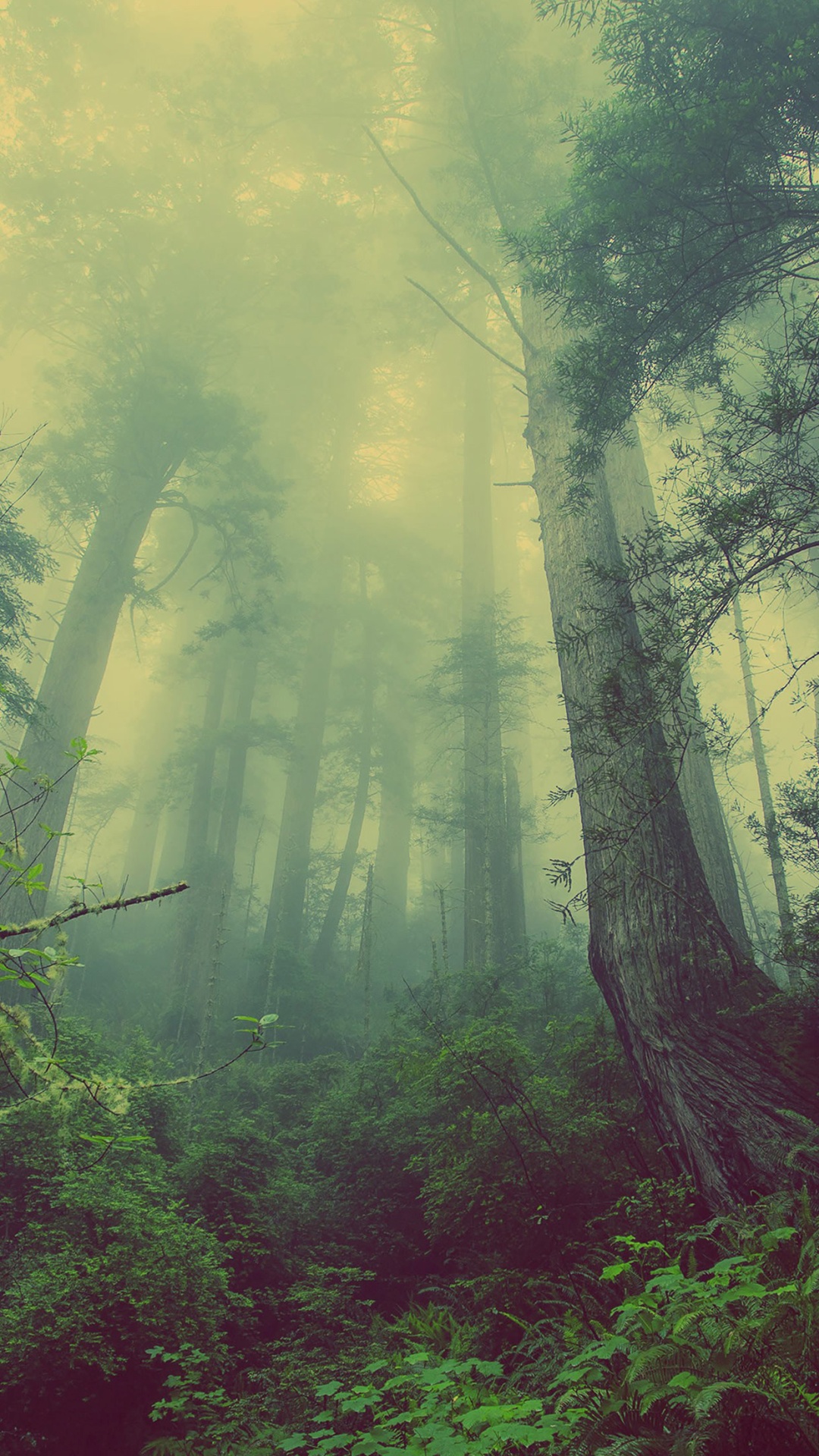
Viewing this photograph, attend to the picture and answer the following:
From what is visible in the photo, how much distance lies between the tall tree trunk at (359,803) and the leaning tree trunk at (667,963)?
44.9 ft

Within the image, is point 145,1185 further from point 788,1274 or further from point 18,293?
point 18,293

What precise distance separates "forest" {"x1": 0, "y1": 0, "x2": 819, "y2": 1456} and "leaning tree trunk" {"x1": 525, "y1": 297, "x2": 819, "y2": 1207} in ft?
0.11

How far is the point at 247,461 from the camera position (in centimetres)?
1681

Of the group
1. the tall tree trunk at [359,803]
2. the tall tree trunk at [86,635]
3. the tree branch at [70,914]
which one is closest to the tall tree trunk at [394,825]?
the tall tree trunk at [359,803]

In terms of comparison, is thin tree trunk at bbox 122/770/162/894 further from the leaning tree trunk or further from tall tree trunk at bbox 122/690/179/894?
the leaning tree trunk

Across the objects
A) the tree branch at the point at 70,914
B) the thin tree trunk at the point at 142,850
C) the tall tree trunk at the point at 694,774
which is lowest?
the tree branch at the point at 70,914

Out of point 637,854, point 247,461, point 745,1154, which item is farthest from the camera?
point 247,461

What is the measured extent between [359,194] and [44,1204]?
24279 mm

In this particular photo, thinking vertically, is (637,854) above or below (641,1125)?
above

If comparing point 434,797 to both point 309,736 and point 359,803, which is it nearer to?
point 359,803

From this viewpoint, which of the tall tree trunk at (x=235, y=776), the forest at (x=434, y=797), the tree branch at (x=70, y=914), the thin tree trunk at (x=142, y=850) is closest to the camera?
the tree branch at (x=70, y=914)

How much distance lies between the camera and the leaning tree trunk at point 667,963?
12.3ft

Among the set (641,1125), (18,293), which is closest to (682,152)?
(641,1125)

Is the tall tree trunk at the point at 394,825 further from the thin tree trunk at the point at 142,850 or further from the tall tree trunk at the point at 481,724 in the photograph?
the thin tree trunk at the point at 142,850
